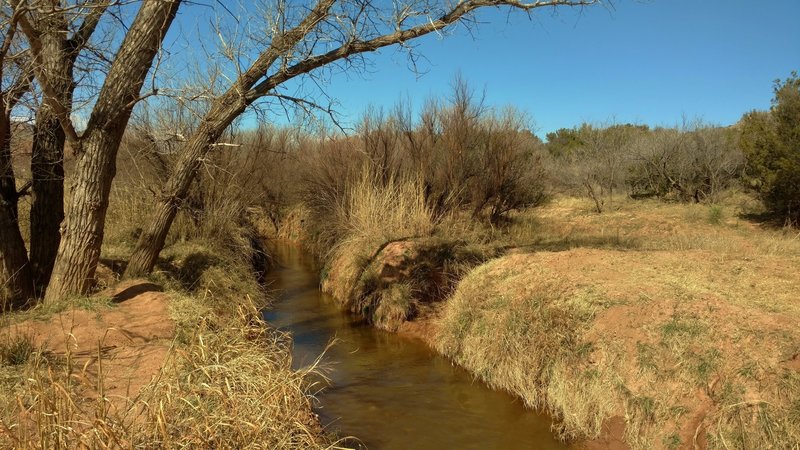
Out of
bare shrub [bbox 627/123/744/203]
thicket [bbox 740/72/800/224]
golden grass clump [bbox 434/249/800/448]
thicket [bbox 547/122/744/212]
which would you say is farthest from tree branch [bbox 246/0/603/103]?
bare shrub [bbox 627/123/744/203]

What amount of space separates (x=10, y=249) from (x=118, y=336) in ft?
8.15

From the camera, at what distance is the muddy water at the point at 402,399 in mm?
5758

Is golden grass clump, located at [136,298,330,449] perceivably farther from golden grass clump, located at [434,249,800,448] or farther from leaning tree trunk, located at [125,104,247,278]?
leaning tree trunk, located at [125,104,247,278]

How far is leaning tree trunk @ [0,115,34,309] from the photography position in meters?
6.64

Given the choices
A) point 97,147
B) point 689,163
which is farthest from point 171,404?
point 689,163

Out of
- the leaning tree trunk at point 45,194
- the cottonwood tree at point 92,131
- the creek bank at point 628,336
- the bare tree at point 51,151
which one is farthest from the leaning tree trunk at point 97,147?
the creek bank at point 628,336

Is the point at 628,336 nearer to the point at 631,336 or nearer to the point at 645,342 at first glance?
the point at 631,336

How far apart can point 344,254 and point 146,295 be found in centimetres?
572

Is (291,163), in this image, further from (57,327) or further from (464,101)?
(57,327)

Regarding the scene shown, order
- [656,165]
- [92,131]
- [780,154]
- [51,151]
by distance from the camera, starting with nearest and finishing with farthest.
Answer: [92,131] < [51,151] < [780,154] < [656,165]

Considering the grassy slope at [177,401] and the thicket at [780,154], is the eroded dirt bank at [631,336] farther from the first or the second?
the thicket at [780,154]

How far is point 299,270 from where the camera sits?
15156 millimetres

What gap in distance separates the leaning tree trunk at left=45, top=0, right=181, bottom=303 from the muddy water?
307 cm

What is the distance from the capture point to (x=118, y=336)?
552 cm
